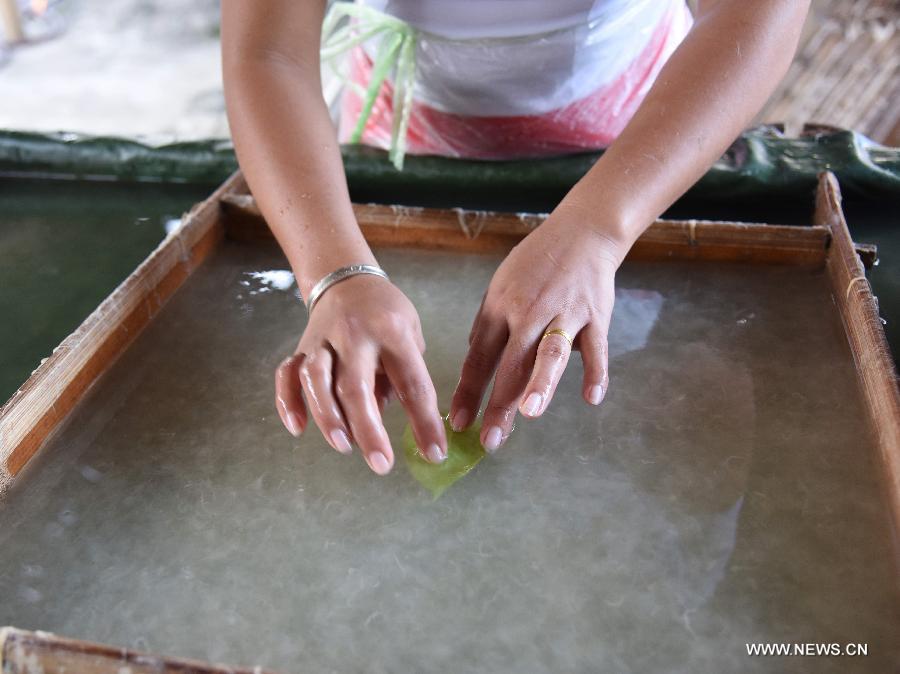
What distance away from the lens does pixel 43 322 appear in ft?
4.28

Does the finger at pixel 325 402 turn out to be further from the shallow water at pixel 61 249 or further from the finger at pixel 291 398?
the shallow water at pixel 61 249

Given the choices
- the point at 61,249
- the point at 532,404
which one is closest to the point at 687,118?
the point at 532,404

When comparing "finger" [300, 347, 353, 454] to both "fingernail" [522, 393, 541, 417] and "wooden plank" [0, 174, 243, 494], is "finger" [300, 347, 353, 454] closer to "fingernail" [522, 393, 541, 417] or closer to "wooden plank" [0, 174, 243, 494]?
"fingernail" [522, 393, 541, 417]

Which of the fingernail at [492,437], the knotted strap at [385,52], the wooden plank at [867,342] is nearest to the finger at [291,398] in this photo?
the fingernail at [492,437]

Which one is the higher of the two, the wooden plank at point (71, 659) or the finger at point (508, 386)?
the finger at point (508, 386)

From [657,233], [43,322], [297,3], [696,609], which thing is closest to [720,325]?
[657,233]

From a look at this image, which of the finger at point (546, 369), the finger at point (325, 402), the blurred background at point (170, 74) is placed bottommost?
the blurred background at point (170, 74)

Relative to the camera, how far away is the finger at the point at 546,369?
872mm

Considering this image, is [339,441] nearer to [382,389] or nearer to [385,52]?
[382,389]

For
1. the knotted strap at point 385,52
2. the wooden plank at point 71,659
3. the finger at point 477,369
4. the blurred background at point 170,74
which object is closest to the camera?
the wooden plank at point 71,659

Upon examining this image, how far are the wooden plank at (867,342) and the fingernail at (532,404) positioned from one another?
0.41 metres

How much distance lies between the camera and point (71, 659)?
703mm

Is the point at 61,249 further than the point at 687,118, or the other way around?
the point at 61,249

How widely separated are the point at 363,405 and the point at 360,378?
33mm
